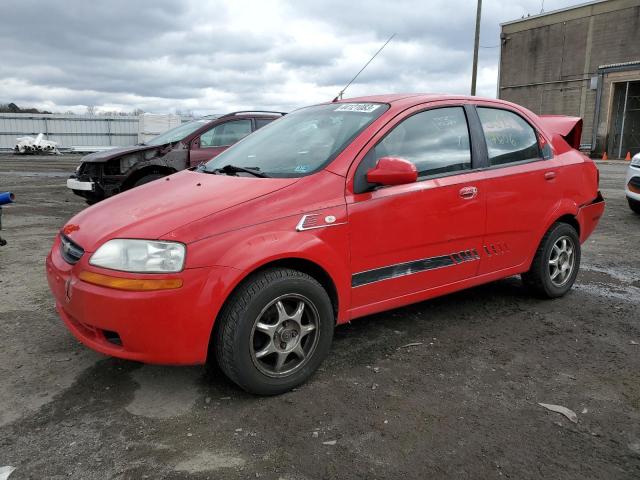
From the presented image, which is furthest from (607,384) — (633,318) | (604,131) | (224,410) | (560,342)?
(604,131)

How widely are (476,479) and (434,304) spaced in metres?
2.23

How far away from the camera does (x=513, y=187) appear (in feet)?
12.8

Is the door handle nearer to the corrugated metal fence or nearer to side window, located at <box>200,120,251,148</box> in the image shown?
side window, located at <box>200,120,251,148</box>

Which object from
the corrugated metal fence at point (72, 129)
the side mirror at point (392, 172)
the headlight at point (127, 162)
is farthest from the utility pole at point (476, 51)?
the side mirror at point (392, 172)

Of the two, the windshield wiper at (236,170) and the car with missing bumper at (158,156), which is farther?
the car with missing bumper at (158,156)

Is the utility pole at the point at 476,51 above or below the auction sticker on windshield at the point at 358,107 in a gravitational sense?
above

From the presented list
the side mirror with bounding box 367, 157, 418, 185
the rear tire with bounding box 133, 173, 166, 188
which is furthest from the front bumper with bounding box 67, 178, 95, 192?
the side mirror with bounding box 367, 157, 418, 185

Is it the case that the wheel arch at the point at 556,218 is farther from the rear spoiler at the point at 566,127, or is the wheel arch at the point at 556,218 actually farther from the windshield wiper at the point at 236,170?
the windshield wiper at the point at 236,170

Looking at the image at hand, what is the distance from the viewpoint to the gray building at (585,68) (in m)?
28.0

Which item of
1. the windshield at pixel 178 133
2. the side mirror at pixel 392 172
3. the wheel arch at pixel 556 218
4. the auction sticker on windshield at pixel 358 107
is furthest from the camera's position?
the windshield at pixel 178 133

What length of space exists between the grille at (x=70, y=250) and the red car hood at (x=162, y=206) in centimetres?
3

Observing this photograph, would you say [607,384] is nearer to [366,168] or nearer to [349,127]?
[366,168]

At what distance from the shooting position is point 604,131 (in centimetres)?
2820

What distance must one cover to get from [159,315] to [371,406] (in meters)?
1.20
